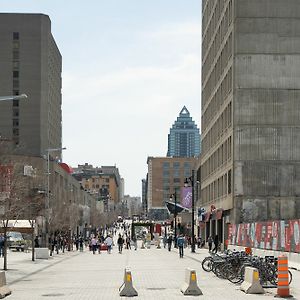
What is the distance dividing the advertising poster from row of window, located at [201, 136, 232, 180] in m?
13.2

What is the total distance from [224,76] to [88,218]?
263ft

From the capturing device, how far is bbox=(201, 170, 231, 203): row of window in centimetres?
7506

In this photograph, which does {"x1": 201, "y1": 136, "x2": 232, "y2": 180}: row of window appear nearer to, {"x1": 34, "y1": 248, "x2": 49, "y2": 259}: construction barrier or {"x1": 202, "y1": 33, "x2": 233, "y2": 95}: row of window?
{"x1": 202, "y1": 33, "x2": 233, "y2": 95}: row of window

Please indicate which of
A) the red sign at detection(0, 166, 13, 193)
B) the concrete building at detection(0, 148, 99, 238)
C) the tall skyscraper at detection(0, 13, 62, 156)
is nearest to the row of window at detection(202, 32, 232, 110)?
the concrete building at detection(0, 148, 99, 238)

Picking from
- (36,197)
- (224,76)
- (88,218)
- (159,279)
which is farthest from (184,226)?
(159,279)

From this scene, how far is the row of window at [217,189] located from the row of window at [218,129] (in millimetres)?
4647

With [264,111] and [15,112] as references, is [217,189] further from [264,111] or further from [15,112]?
[15,112]

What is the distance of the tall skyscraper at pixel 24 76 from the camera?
496 ft

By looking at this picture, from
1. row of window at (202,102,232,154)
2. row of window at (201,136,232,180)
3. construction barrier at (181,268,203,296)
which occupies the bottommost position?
construction barrier at (181,268,203,296)

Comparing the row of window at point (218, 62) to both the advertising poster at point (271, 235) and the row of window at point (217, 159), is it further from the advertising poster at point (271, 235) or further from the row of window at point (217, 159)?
the advertising poster at point (271, 235)

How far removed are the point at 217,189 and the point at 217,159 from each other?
3.29 meters

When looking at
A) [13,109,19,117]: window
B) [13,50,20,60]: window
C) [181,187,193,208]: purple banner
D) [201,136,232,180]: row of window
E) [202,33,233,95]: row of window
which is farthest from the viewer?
[13,50,20,60]: window

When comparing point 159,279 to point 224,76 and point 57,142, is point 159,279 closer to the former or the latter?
point 224,76

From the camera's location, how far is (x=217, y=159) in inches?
3314
